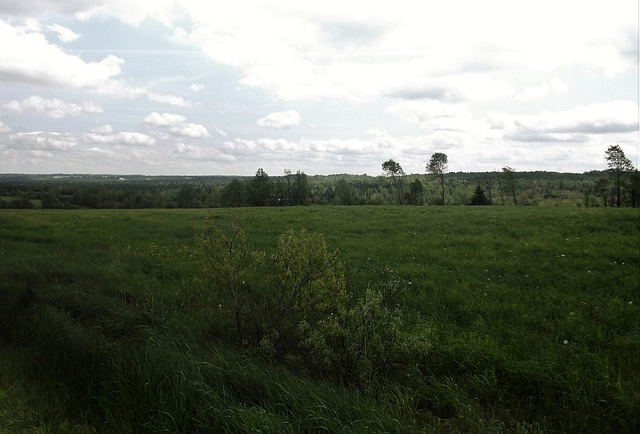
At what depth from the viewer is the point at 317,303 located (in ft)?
15.8

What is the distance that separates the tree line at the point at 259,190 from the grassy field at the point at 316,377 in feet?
12.0

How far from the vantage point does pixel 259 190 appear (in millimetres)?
41281

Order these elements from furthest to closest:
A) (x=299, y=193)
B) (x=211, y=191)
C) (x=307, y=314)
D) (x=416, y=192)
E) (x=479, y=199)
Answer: (x=416, y=192)
(x=479, y=199)
(x=299, y=193)
(x=211, y=191)
(x=307, y=314)

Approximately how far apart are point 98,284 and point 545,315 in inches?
345

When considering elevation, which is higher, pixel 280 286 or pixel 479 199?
pixel 479 199

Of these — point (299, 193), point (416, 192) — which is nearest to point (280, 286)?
point (299, 193)

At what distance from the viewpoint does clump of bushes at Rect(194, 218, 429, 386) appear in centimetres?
431

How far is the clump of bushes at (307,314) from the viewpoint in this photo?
14.1 feet

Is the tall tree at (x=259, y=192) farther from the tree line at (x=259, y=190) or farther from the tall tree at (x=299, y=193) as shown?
the tall tree at (x=299, y=193)

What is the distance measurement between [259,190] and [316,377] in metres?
38.0

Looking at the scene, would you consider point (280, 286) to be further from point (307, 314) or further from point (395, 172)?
point (395, 172)

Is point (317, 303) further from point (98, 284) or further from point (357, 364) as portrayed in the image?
point (98, 284)

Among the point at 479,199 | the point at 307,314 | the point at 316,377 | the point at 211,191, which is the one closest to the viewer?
the point at 316,377

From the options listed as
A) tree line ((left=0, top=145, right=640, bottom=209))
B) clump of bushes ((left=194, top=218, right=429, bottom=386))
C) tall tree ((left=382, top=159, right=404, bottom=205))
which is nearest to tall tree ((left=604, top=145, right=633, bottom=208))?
tree line ((left=0, top=145, right=640, bottom=209))
